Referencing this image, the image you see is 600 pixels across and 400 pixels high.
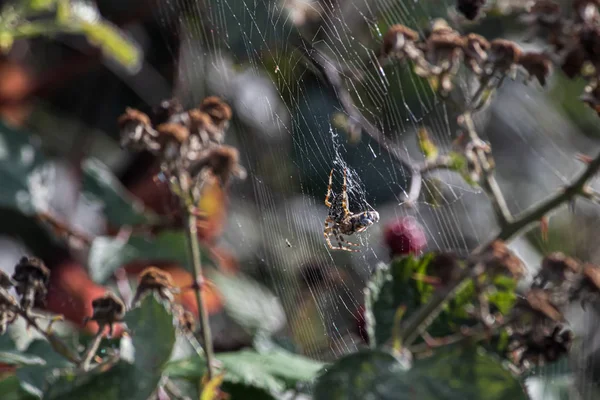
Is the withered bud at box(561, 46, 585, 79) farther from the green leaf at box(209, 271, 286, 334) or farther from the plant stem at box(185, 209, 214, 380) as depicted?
the green leaf at box(209, 271, 286, 334)

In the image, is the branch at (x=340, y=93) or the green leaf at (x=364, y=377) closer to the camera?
the green leaf at (x=364, y=377)

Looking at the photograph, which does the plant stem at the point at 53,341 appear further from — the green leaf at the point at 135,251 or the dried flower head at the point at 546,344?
the dried flower head at the point at 546,344

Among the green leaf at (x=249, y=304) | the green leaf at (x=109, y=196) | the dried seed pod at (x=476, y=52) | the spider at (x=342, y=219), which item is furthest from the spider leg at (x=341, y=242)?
the dried seed pod at (x=476, y=52)

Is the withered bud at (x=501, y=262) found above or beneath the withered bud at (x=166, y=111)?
beneath

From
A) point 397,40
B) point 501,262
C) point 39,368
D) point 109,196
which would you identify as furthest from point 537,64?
point 109,196

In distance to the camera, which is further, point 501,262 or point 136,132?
point 136,132

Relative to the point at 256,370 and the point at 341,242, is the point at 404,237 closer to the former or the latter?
the point at 341,242

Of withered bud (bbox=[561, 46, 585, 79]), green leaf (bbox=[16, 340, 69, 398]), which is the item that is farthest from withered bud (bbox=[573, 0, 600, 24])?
green leaf (bbox=[16, 340, 69, 398])
